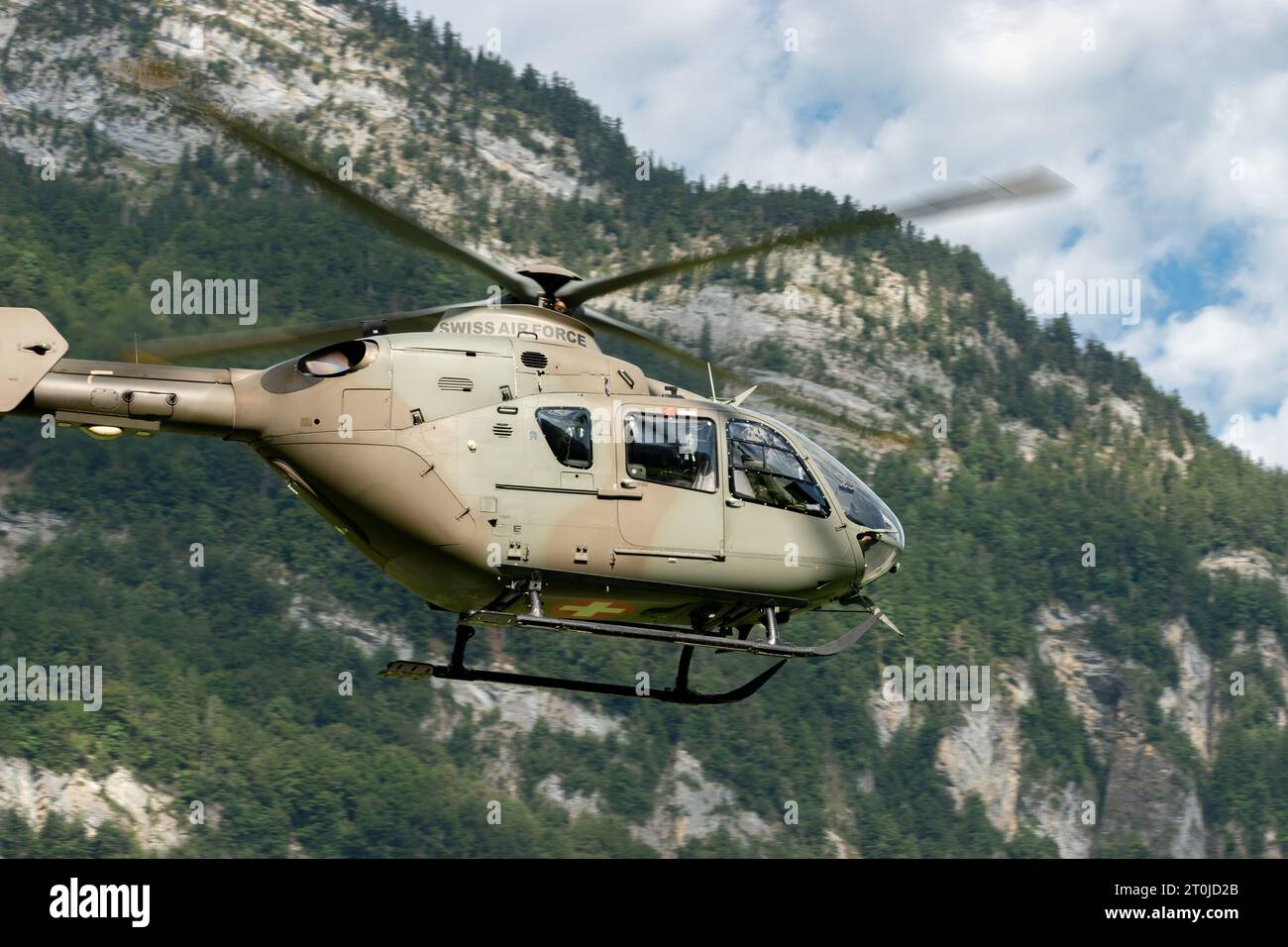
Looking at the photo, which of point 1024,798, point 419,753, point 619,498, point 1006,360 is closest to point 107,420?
point 619,498

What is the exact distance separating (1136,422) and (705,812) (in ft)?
213

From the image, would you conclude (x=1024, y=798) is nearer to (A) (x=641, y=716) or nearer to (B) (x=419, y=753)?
(A) (x=641, y=716)

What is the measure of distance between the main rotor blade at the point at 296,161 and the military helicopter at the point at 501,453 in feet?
0.14

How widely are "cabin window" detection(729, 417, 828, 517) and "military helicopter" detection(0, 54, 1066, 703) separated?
3cm

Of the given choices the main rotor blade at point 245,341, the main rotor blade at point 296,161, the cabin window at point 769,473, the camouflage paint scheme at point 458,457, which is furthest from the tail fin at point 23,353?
the cabin window at point 769,473

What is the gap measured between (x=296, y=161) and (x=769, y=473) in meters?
5.71

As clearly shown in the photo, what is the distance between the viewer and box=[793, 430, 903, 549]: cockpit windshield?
1823 centimetres

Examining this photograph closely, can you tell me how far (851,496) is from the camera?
1850 cm

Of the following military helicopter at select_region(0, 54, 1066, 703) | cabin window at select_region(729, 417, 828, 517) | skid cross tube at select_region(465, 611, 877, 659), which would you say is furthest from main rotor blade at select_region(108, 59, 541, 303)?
skid cross tube at select_region(465, 611, 877, 659)
